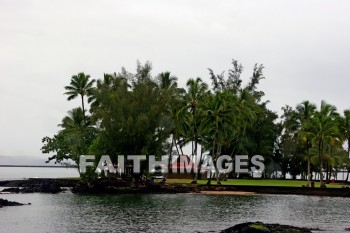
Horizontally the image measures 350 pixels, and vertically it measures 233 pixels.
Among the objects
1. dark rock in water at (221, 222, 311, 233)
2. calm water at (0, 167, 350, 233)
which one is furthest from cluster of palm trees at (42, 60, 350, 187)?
dark rock in water at (221, 222, 311, 233)

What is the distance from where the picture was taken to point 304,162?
98062mm

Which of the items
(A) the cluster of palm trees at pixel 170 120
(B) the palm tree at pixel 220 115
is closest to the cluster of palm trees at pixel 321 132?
(A) the cluster of palm trees at pixel 170 120

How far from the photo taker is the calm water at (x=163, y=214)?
3453cm

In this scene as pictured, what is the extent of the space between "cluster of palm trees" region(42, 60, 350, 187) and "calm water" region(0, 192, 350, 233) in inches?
565

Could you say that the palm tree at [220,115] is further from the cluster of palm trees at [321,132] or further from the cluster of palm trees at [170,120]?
the cluster of palm trees at [321,132]

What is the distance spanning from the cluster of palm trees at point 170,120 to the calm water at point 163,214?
14.3m

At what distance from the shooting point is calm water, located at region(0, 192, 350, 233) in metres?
34.5

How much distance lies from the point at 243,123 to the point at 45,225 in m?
48.6

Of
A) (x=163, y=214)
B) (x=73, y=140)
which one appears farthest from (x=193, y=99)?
(x=163, y=214)

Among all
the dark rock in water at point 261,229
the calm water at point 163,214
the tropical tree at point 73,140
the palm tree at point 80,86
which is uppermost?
the palm tree at point 80,86

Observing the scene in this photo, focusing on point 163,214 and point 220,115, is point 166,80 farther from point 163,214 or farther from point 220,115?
point 163,214

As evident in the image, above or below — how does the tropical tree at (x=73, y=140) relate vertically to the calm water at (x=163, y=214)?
above

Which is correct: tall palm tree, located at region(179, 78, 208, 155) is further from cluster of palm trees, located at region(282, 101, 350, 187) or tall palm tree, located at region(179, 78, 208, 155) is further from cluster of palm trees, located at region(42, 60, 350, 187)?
cluster of palm trees, located at region(282, 101, 350, 187)

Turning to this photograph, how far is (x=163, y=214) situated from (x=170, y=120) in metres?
31.3
